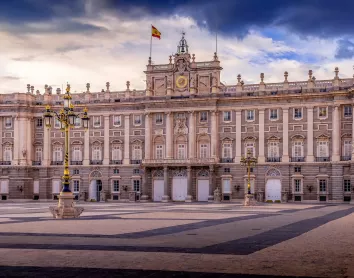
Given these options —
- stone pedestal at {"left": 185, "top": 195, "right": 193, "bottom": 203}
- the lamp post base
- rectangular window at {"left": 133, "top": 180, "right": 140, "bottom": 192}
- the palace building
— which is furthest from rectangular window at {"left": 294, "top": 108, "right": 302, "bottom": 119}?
the lamp post base

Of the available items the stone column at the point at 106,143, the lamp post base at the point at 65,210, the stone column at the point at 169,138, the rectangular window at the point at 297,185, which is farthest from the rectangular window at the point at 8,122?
the lamp post base at the point at 65,210

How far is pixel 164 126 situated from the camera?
255ft

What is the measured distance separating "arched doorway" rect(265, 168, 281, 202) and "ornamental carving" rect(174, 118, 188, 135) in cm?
1160

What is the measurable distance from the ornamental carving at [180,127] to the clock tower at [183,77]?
3.35 meters

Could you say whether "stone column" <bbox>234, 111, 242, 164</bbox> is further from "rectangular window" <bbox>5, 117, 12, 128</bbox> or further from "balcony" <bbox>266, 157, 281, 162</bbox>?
"rectangular window" <bbox>5, 117, 12, 128</bbox>

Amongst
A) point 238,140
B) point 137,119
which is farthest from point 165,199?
point 238,140

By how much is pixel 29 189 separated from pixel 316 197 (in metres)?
37.2

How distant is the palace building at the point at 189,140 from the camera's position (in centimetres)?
7212

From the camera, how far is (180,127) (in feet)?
253

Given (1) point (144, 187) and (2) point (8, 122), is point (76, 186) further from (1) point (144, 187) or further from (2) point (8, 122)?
(2) point (8, 122)

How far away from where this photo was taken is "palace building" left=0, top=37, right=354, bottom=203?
2840 inches

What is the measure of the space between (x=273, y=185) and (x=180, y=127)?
13.5 m

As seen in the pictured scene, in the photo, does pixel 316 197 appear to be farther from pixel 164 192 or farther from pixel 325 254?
pixel 325 254

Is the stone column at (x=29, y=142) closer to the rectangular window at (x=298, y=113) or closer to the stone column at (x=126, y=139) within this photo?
the stone column at (x=126, y=139)
